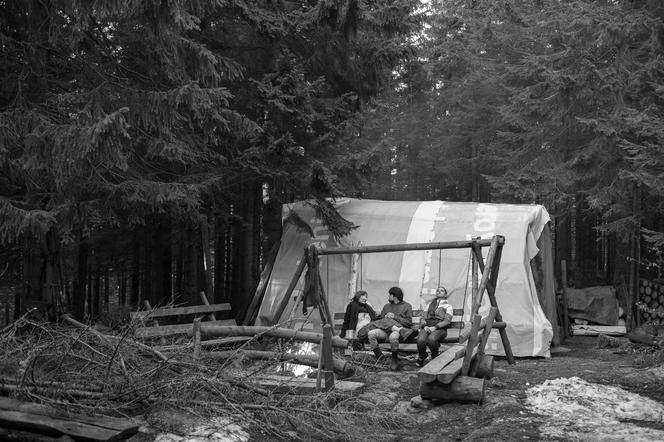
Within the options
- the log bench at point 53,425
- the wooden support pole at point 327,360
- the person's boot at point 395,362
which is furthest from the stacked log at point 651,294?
the log bench at point 53,425

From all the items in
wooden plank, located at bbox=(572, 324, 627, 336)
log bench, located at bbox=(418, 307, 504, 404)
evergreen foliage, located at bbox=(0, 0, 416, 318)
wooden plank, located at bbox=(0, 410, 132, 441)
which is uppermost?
evergreen foliage, located at bbox=(0, 0, 416, 318)

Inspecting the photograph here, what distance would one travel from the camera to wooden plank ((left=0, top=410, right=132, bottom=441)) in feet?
15.1

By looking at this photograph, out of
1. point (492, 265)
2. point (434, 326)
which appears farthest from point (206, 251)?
point (492, 265)

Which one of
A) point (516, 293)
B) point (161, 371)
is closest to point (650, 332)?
point (516, 293)

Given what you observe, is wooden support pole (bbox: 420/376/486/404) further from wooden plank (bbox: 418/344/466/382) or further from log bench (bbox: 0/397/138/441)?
log bench (bbox: 0/397/138/441)

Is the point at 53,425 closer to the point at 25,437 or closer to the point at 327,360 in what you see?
the point at 25,437

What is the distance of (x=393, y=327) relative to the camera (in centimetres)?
980

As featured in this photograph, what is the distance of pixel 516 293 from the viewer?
11664 mm

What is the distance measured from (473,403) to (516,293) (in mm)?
4726

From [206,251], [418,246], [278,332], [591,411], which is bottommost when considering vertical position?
[591,411]

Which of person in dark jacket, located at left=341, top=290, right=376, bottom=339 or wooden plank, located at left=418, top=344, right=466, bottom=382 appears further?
person in dark jacket, located at left=341, top=290, right=376, bottom=339

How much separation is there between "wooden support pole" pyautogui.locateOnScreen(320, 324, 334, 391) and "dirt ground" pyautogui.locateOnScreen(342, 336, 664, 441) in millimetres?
796

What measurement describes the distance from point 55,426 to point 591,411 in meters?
5.06

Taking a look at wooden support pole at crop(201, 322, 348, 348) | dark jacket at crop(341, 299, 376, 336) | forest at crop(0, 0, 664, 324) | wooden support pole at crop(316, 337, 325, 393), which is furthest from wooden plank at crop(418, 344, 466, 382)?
forest at crop(0, 0, 664, 324)
